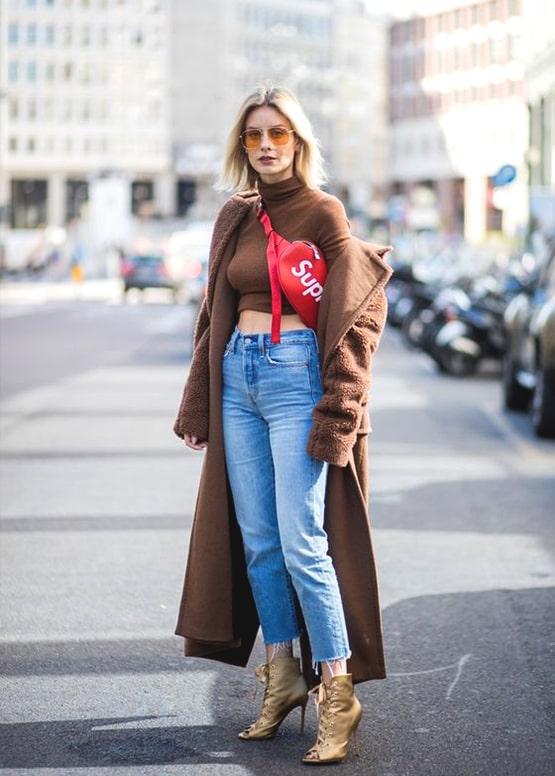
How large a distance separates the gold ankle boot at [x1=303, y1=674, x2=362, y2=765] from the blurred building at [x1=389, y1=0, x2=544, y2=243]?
94.6 metres

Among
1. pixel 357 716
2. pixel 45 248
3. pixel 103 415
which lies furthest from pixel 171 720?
pixel 45 248

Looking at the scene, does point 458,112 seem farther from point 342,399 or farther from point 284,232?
point 342,399

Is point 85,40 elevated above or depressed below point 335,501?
above

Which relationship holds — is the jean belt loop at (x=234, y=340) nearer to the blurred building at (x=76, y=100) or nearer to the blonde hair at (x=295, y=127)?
the blonde hair at (x=295, y=127)

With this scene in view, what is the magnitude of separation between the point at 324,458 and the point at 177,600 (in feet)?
8.40

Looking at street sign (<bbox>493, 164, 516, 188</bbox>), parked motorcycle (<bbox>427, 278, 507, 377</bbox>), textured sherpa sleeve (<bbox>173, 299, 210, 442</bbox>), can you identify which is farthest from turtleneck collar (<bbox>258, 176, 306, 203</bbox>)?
street sign (<bbox>493, 164, 516, 188</bbox>)

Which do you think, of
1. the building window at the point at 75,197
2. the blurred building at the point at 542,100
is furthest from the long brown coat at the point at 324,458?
the building window at the point at 75,197

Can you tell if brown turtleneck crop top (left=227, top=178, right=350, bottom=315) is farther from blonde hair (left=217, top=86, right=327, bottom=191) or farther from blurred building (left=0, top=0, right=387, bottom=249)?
blurred building (left=0, top=0, right=387, bottom=249)

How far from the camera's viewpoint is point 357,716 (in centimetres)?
491

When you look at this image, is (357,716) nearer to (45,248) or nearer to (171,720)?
(171,720)

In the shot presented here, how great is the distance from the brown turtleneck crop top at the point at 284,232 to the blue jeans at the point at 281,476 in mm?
118

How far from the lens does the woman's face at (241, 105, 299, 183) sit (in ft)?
16.3

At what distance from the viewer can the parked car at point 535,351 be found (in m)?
13.7

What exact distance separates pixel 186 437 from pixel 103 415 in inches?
436
